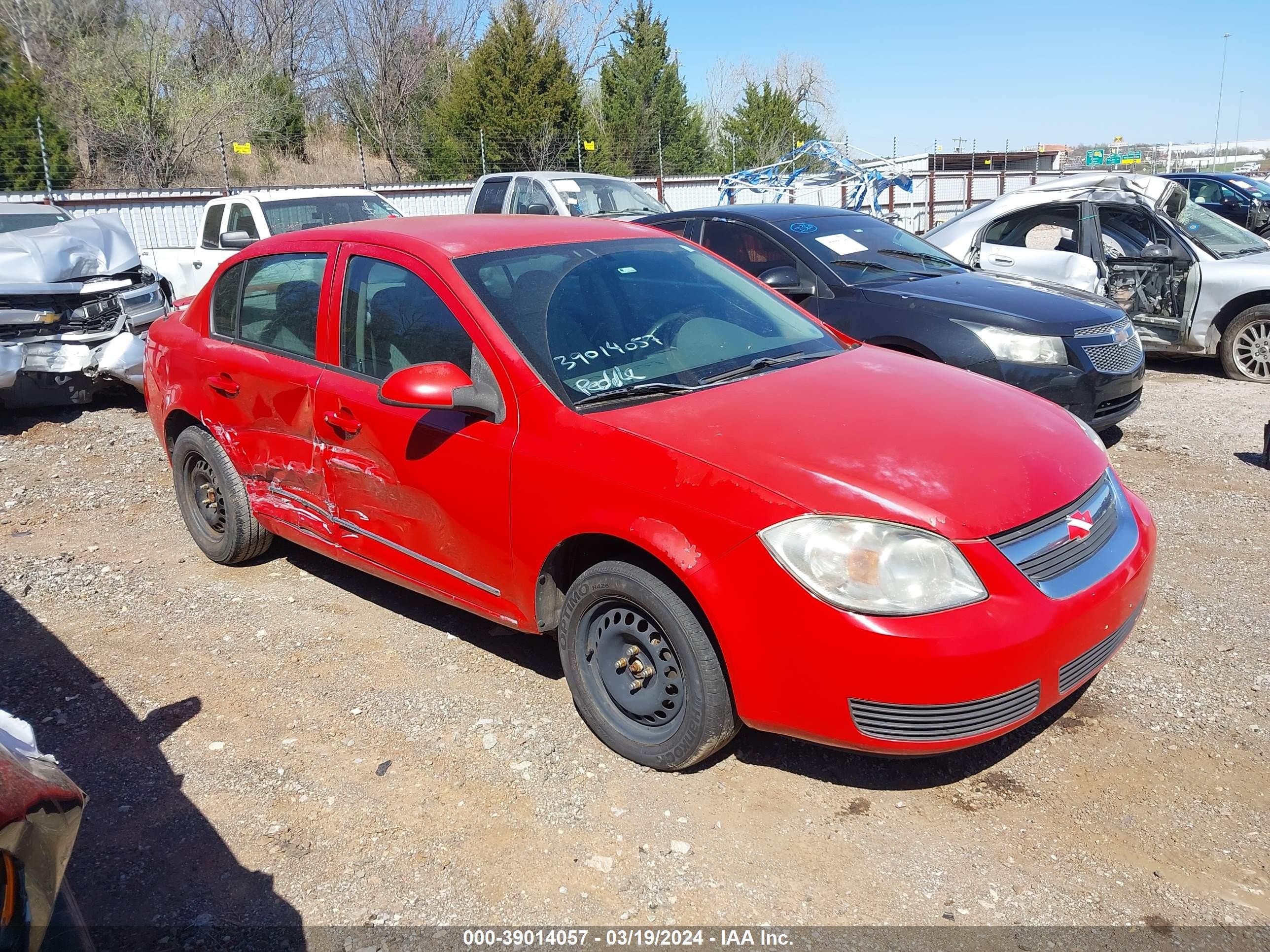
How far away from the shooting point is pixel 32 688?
4145 millimetres

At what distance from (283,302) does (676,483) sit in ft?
7.97

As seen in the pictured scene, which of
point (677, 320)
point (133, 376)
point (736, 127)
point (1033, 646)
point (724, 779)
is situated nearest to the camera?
point (1033, 646)

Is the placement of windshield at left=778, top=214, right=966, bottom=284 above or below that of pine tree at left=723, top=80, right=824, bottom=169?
below

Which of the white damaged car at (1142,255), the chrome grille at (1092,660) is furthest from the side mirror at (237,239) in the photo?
the chrome grille at (1092,660)

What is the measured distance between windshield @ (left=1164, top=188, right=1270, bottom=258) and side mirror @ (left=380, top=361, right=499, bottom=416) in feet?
27.2

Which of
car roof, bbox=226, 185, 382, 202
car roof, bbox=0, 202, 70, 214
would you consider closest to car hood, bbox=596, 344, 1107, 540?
car roof, bbox=0, 202, 70, 214

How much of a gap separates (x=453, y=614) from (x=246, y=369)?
1.48 metres

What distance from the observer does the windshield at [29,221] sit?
9.29 meters

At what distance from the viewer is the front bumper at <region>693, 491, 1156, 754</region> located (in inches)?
108

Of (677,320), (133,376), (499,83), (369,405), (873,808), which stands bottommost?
(873,808)

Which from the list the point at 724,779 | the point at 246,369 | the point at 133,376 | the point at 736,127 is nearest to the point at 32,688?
the point at 246,369

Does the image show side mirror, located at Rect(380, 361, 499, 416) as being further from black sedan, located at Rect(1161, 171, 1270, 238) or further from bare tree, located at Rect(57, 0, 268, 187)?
bare tree, located at Rect(57, 0, 268, 187)

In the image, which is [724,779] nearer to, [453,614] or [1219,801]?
[1219,801]

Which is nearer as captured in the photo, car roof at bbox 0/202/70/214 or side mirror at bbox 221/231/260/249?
car roof at bbox 0/202/70/214
